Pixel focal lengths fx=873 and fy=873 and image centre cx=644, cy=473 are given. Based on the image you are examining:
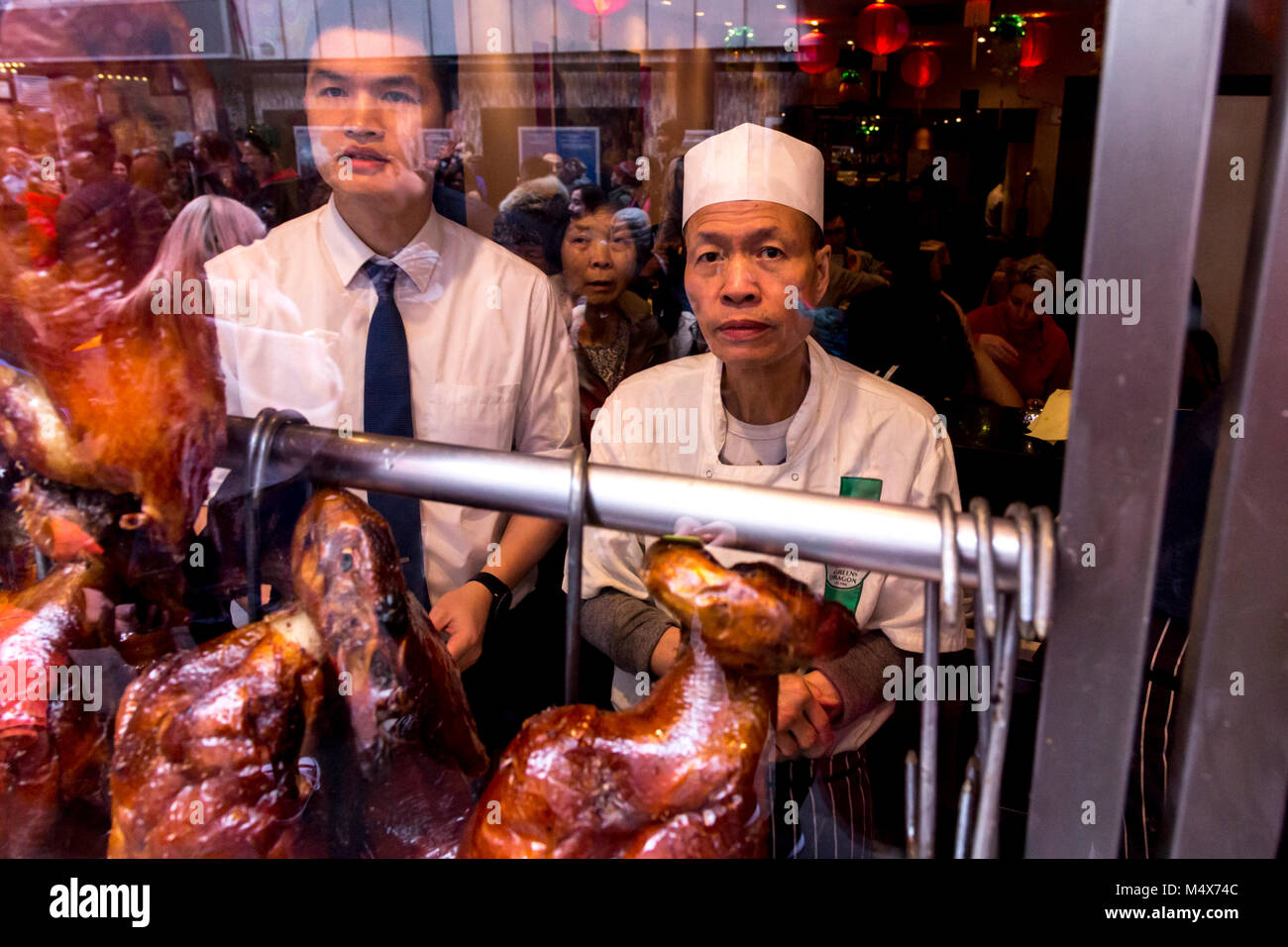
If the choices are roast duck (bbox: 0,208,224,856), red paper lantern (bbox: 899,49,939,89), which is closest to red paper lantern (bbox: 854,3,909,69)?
red paper lantern (bbox: 899,49,939,89)

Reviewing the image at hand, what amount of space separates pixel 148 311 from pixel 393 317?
459 millimetres

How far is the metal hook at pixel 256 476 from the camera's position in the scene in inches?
32.0

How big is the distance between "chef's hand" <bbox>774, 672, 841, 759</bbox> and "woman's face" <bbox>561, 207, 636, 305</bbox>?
32.5 inches

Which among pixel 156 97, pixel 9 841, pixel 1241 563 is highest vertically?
pixel 156 97

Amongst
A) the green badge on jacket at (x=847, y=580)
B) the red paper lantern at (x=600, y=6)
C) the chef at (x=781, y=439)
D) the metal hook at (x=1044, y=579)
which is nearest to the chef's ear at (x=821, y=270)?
the chef at (x=781, y=439)

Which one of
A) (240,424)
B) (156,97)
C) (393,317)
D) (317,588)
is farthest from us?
(393,317)

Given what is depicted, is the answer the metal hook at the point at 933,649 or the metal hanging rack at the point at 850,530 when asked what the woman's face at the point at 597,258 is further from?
the metal hook at the point at 933,649

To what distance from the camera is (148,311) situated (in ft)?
2.93

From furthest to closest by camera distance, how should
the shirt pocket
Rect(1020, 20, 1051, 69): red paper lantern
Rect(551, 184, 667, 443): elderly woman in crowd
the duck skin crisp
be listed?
Rect(1020, 20, 1051, 69): red paper lantern → Rect(551, 184, 667, 443): elderly woman in crowd → the shirt pocket → the duck skin crisp

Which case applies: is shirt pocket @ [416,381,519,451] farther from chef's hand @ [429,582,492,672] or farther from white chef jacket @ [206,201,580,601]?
chef's hand @ [429,582,492,672]

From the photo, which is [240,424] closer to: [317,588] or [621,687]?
[317,588]

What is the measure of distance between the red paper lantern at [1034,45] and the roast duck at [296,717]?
1.78 metres

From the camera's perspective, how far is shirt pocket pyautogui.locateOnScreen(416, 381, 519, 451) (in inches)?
51.9
